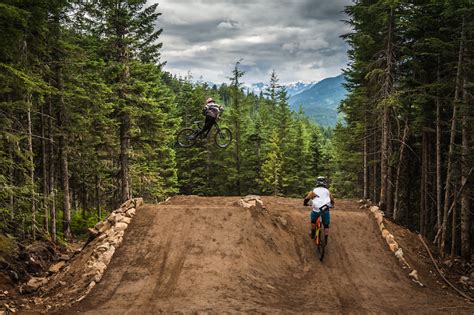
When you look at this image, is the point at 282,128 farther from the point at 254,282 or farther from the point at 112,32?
the point at 254,282

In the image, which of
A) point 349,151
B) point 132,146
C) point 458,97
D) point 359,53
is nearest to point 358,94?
point 359,53

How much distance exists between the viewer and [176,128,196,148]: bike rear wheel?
1900cm

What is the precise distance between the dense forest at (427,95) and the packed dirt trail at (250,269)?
5351 millimetres

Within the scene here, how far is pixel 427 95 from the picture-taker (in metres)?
18.3

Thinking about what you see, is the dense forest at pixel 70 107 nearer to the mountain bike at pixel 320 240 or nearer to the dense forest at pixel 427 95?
the mountain bike at pixel 320 240

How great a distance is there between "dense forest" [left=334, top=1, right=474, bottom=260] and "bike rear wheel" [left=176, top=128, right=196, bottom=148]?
382 inches

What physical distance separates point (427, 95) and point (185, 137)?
38.4 ft

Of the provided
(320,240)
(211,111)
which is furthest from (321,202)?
(211,111)

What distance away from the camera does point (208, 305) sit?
29.7 feet

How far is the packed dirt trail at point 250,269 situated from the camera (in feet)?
31.2

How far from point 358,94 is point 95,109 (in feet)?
60.4

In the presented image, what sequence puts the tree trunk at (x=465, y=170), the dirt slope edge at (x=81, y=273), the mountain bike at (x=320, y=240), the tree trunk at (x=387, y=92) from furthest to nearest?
the tree trunk at (x=387, y=92) → the tree trunk at (x=465, y=170) → the mountain bike at (x=320, y=240) → the dirt slope edge at (x=81, y=273)

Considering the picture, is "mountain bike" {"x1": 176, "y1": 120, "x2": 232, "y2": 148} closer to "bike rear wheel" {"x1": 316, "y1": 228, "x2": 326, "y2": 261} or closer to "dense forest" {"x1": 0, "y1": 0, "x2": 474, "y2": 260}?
"dense forest" {"x1": 0, "y1": 0, "x2": 474, "y2": 260}

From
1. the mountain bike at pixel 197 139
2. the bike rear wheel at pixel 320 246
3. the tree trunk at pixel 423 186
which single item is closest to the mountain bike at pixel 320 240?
the bike rear wheel at pixel 320 246
